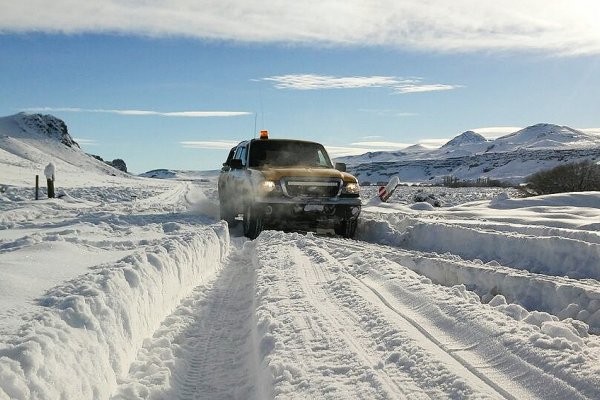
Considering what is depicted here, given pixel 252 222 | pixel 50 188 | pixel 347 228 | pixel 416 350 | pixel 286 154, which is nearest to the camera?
pixel 416 350

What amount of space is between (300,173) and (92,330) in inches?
295

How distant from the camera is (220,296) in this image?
6.38 metres

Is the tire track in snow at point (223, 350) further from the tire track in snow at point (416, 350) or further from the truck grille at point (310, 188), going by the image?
the truck grille at point (310, 188)

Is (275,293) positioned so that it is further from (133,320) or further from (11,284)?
(11,284)

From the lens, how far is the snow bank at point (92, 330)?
2785 millimetres

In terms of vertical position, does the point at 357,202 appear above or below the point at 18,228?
above

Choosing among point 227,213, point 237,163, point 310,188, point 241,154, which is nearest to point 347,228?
point 310,188

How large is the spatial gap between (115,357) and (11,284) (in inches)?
62.3

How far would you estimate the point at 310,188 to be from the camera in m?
10.9

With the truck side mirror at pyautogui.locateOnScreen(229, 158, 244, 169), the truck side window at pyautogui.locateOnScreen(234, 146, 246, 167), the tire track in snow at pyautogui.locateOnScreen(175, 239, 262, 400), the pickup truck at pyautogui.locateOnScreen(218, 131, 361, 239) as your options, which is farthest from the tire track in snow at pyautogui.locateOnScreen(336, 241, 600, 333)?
the truck side window at pyautogui.locateOnScreen(234, 146, 246, 167)

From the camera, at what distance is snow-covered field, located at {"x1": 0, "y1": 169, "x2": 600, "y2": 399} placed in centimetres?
322

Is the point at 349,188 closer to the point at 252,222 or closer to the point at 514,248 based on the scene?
the point at 252,222

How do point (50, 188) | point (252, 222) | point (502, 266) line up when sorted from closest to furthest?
point (502, 266) < point (252, 222) < point (50, 188)

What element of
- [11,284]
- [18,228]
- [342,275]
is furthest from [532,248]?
[18,228]
